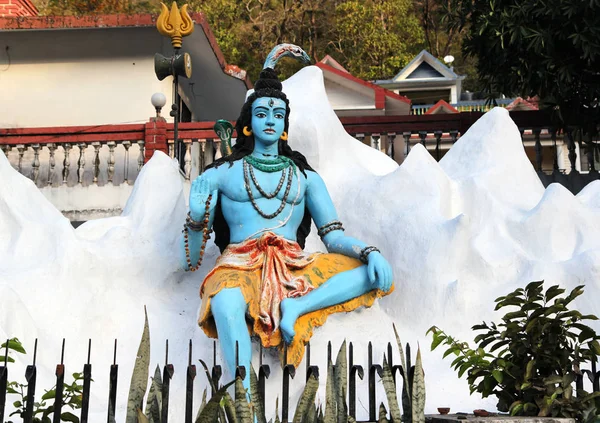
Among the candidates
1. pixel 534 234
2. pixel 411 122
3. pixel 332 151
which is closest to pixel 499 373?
pixel 534 234

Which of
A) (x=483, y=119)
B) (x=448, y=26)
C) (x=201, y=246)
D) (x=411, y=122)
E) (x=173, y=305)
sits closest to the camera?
(x=201, y=246)

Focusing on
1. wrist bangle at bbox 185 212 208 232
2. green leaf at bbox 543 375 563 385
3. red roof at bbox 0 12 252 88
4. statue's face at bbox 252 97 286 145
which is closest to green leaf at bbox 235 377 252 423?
green leaf at bbox 543 375 563 385

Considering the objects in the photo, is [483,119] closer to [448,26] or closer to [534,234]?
[534,234]

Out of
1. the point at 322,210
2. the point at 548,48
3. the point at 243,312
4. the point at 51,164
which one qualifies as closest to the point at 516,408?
the point at 243,312

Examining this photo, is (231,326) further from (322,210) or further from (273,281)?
(322,210)

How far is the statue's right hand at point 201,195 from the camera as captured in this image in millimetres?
5750

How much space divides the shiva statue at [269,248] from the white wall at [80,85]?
6.69 m

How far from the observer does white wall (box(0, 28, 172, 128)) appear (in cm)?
1265

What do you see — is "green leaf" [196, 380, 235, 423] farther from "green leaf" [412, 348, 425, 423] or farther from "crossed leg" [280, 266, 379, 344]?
"crossed leg" [280, 266, 379, 344]

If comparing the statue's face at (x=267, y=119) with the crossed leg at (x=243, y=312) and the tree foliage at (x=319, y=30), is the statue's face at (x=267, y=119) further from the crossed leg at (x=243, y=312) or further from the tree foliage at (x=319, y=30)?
the tree foliage at (x=319, y=30)

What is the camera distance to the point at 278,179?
19.7 ft

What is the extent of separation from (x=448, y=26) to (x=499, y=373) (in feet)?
23.1

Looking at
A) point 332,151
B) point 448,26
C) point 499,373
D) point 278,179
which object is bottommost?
point 499,373

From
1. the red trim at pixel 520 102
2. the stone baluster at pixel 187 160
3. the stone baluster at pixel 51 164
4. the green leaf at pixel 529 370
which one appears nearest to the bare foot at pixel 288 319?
the green leaf at pixel 529 370
